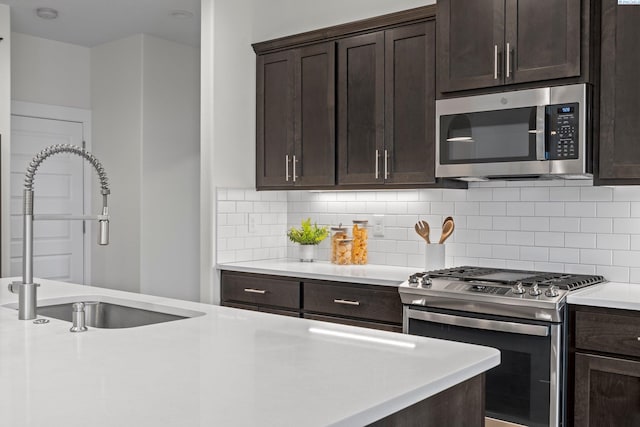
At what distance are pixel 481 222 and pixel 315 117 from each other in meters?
1.19

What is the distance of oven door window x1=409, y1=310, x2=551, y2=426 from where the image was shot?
2582 millimetres

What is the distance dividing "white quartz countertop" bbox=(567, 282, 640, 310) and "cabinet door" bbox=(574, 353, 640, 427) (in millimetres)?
213

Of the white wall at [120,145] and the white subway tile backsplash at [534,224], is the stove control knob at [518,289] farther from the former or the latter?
the white wall at [120,145]

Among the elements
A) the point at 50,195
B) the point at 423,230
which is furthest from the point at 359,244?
the point at 50,195

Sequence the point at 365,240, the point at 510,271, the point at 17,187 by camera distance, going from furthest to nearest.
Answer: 1. the point at 17,187
2. the point at 365,240
3. the point at 510,271

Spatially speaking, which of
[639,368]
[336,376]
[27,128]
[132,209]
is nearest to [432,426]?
[336,376]

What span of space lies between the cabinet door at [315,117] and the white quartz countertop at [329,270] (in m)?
0.52

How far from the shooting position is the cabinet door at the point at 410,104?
334cm

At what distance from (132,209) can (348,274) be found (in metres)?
2.67

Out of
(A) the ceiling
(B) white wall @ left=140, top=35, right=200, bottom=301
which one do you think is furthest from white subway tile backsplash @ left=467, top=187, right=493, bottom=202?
(B) white wall @ left=140, top=35, right=200, bottom=301

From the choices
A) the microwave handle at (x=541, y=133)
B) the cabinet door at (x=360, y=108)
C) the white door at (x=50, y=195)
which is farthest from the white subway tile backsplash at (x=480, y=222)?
the white door at (x=50, y=195)

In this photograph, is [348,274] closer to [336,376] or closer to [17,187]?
[336,376]

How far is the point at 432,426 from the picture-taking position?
1312mm

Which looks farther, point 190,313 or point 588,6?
point 588,6
